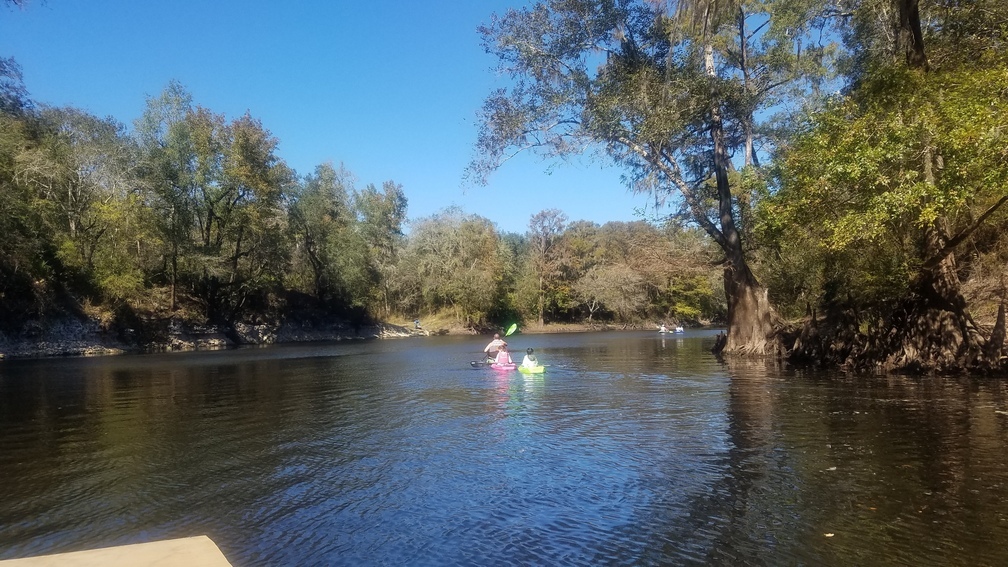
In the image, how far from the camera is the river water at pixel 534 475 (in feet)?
22.0

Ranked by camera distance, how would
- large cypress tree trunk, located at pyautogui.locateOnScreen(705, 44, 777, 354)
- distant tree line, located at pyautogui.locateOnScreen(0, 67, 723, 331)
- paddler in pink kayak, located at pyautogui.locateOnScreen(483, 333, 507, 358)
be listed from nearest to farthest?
large cypress tree trunk, located at pyautogui.locateOnScreen(705, 44, 777, 354) → paddler in pink kayak, located at pyautogui.locateOnScreen(483, 333, 507, 358) → distant tree line, located at pyautogui.locateOnScreen(0, 67, 723, 331)

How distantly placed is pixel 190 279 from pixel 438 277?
28.5 m

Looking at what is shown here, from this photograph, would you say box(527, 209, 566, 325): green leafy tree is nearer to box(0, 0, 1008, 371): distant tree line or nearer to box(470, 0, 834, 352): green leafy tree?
box(0, 0, 1008, 371): distant tree line

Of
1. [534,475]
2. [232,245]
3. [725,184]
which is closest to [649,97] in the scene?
[725,184]

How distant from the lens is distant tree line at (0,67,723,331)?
39.4 metres

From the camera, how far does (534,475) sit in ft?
31.0

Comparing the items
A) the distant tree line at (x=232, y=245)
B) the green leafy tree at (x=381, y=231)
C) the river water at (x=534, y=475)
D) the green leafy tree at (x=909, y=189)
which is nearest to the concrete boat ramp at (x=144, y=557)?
the river water at (x=534, y=475)

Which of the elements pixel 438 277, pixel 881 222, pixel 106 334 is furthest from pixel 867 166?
pixel 438 277

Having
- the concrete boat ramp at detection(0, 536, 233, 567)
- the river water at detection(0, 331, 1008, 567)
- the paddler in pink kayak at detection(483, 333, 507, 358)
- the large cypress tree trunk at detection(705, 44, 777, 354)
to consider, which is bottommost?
the river water at detection(0, 331, 1008, 567)

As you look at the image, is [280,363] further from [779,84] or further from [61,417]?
[779,84]

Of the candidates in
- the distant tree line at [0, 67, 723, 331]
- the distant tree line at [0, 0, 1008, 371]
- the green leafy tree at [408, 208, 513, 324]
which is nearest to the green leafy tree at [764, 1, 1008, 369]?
the distant tree line at [0, 0, 1008, 371]

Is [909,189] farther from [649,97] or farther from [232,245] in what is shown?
[232,245]

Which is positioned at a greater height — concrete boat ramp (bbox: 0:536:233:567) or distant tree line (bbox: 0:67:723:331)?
distant tree line (bbox: 0:67:723:331)

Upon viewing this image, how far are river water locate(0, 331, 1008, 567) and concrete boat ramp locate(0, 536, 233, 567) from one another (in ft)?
3.33
